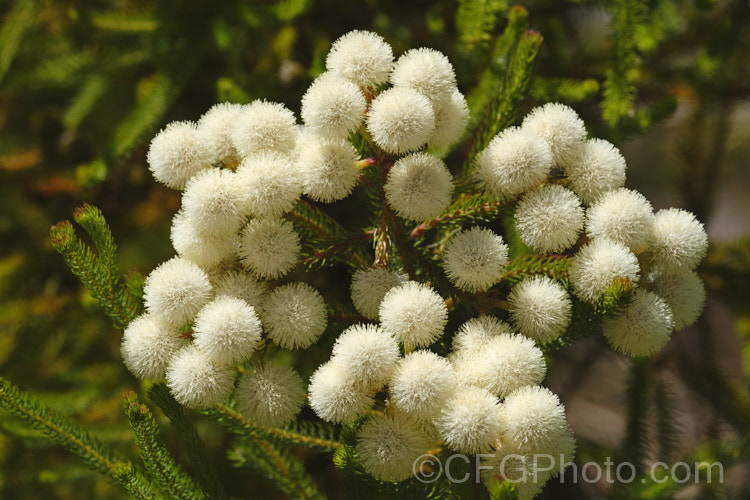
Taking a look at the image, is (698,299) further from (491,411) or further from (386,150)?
Result: (386,150)

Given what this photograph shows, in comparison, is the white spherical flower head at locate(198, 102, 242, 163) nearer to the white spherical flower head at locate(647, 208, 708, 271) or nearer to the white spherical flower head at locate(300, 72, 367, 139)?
the white spherical flower head at locate(300, 72, 367, 139)

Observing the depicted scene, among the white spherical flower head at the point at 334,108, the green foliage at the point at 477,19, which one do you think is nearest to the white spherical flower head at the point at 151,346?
the white spherical flower head at the point at 334,108

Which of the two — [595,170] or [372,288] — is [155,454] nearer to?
[372,288]

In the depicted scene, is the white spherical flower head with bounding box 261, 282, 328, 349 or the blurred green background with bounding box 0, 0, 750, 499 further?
the blurred green background with bounding box 0, 0, 750, 499

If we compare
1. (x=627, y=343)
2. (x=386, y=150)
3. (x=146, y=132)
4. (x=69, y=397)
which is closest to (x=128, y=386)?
(x=69, y=397)

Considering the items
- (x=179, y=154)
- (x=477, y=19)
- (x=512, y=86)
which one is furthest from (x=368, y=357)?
(x=477, y=19)

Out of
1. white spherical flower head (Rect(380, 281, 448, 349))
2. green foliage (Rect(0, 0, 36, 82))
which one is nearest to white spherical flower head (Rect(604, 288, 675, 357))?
white spherical flower head (Rect(380, 281, 448, 349))

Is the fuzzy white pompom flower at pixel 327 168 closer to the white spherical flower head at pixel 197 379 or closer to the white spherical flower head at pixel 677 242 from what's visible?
the white spherical flower head at pixel 197 379
